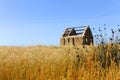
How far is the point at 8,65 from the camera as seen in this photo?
6.30 m

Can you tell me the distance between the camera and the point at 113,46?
9188 millimetres

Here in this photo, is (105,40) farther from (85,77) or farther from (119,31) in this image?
(85,77)

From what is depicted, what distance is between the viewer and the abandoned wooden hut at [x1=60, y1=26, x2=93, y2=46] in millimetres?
22562

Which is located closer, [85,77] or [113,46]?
[85,77]

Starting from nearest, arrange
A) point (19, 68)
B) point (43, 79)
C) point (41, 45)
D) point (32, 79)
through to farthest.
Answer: point (43, 79) < point (32, 79) < point (19, 68) < point (41, 45)

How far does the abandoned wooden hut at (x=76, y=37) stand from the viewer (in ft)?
74.0

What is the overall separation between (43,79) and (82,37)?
17.8 meters

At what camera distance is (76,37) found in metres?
23.1

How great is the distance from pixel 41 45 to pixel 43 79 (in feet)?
42.9

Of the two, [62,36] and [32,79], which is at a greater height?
[62,36]

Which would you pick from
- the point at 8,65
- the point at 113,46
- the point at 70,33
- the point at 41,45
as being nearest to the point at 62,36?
the point at 70,33

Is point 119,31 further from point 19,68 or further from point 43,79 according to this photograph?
point 43,79

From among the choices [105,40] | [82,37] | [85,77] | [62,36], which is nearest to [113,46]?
[105,40]

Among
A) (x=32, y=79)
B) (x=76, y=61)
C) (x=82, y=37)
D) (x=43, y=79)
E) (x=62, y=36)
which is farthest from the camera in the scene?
(x=62, y=36)
